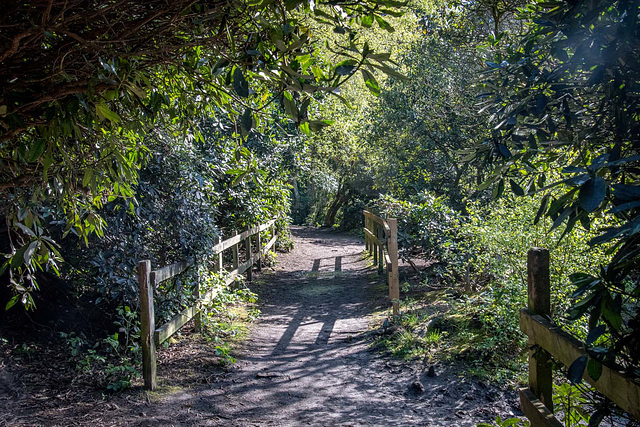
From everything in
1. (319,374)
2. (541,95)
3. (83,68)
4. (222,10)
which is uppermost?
(222,10)

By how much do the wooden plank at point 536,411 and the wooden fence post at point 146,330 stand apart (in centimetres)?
356

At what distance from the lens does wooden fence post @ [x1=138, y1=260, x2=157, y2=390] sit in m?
5.14

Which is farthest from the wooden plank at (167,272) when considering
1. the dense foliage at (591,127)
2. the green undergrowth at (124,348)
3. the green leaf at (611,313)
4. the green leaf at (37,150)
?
the green leaf at (611,313)

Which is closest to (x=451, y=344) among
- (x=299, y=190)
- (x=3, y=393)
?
(x=3, y=393)

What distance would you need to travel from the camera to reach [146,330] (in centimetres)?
520

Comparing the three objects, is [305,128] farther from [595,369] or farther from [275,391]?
[275,391]

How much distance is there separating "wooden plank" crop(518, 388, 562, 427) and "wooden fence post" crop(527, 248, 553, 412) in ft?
0.18

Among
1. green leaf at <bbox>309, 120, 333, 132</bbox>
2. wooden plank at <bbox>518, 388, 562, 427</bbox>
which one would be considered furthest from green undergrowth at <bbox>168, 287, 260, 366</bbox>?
green leaf at <bbox>309, 120, 333, 132</bbox>

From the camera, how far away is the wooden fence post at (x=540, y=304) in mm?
3021

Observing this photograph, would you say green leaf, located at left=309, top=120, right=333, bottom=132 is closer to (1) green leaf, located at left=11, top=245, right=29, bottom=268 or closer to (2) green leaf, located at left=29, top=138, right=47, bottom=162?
(2) green leaf, located at left=29, top=138, right=47, bottom=162

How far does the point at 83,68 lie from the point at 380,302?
776 cm

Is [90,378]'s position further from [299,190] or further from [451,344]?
[299,190]

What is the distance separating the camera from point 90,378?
204 inches

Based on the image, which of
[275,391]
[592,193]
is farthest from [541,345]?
[275,391]
